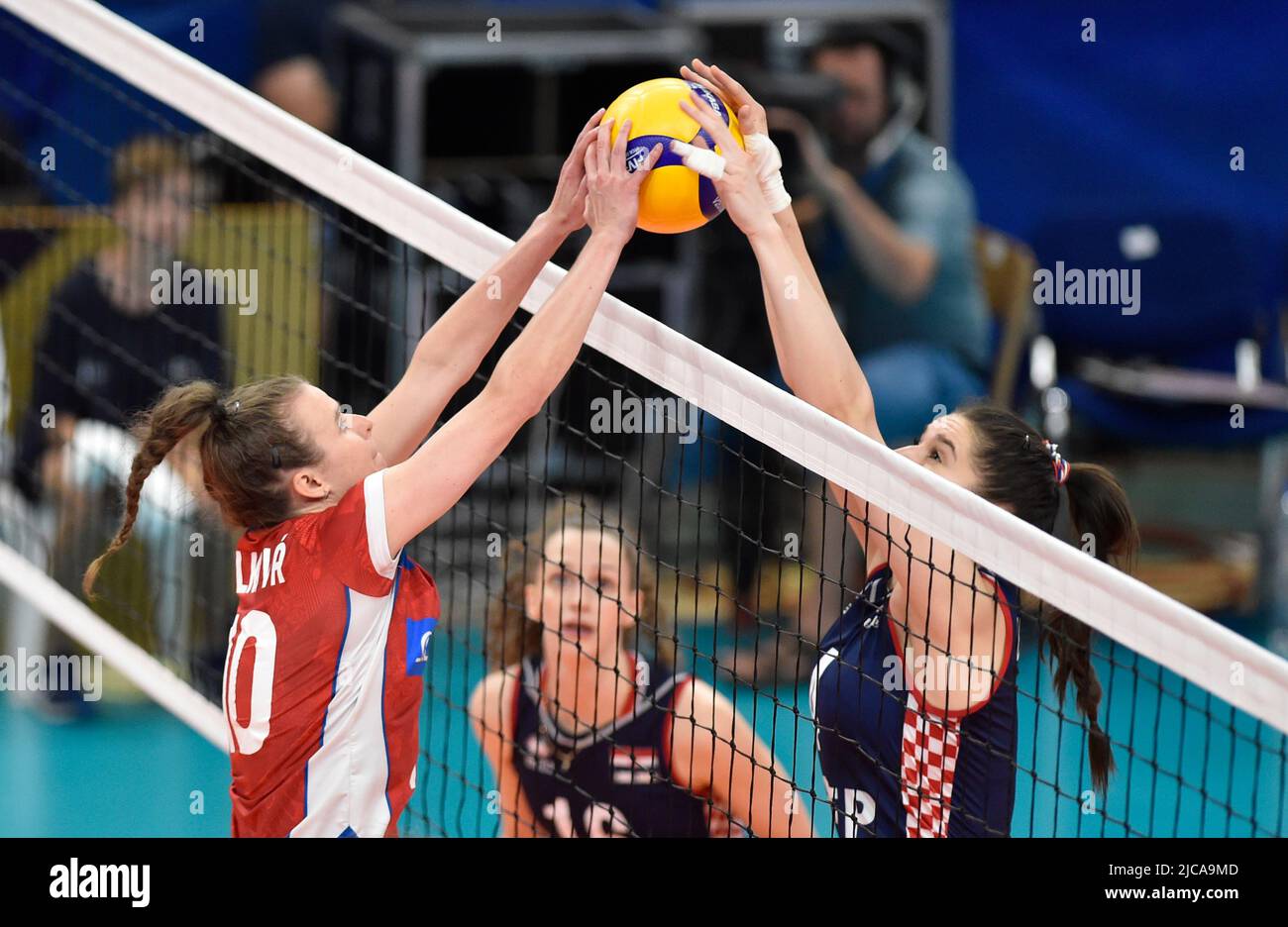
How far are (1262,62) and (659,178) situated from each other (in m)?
7.77

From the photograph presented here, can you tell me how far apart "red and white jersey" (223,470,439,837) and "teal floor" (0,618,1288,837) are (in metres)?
2.05

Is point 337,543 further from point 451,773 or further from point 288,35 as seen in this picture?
point 288,35

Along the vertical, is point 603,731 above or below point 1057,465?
below

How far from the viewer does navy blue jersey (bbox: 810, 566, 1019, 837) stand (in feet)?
10.1

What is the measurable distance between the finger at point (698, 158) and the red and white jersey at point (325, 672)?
884 mm

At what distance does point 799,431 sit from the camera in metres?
3.07

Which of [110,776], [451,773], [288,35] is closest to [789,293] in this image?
[451,773]

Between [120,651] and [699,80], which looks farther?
[120,651]

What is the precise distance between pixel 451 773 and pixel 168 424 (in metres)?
3.43

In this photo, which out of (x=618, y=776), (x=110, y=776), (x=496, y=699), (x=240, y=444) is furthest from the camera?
(x=110, y=776)

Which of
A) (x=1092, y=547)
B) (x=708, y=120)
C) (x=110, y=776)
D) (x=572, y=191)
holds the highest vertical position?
(x=708, y=120)
